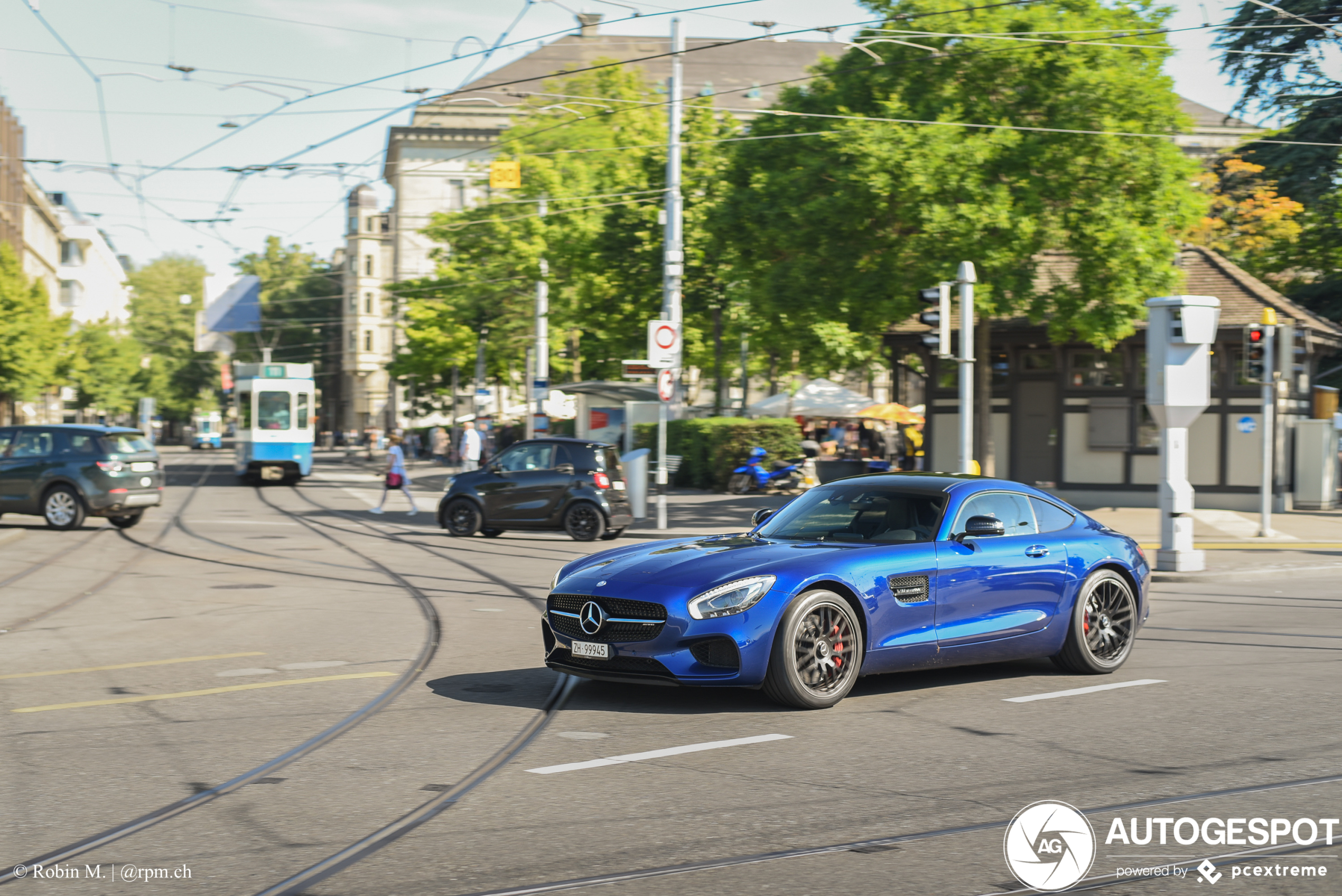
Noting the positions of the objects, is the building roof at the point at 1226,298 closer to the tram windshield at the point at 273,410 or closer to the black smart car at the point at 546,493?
the black smart car at the point at 546,493

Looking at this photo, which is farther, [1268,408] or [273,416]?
[273,416]

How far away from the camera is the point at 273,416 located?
1491 inches

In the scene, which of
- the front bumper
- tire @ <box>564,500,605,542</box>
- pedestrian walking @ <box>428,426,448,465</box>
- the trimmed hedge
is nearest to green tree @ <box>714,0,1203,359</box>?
tire @ <box>564,500,605,542</box>

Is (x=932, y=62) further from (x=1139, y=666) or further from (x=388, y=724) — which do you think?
(x=388, y=724)

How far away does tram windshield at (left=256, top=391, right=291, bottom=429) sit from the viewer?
3788cm

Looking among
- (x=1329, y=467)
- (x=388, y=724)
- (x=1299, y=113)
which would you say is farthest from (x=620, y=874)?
(x=1299, y=113)

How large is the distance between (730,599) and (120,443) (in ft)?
59.2

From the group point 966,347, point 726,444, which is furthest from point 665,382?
point 726,444

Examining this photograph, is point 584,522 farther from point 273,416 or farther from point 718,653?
point 273,416

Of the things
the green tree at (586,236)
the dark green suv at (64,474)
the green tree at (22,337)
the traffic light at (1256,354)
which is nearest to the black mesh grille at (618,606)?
the traffic light at (1256,354)

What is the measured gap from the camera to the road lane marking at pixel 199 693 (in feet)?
25.0

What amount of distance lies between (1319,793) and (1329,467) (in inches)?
984

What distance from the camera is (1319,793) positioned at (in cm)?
573

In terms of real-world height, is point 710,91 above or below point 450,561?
above
